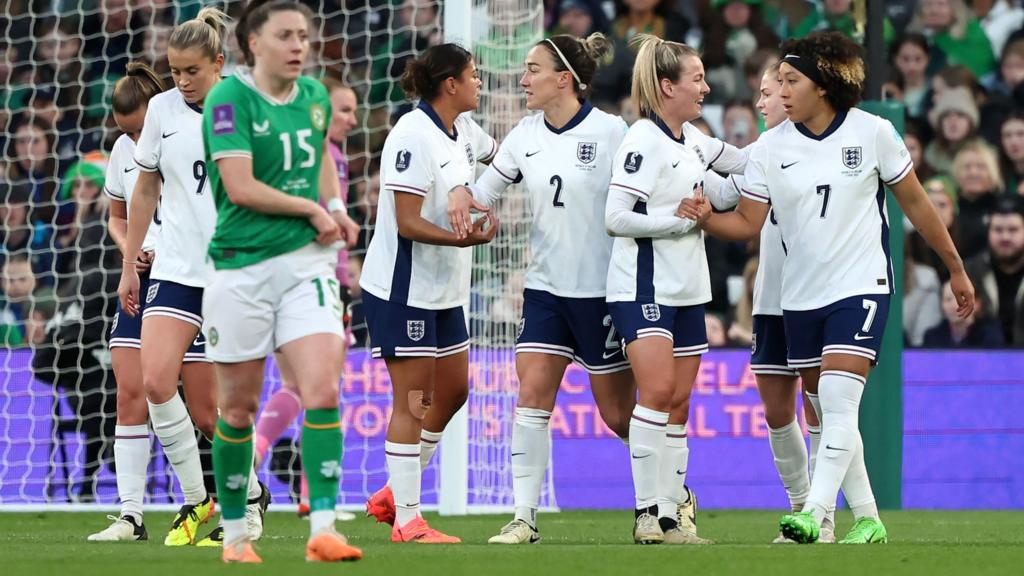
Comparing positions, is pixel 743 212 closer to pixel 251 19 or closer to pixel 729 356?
pixel 251 19

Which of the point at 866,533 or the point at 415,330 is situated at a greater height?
the point at 415,330

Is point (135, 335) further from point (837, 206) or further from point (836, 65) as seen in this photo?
point (836, 65)

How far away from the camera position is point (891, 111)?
10484mm

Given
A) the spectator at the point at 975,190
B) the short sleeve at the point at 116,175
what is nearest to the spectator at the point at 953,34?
the spectator at the point at 975,190

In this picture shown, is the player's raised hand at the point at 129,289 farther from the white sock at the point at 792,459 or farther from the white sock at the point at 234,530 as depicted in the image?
the white sock at the point at 792,459

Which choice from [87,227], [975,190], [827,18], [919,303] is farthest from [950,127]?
[87,227]

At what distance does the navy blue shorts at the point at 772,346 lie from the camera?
7.41m

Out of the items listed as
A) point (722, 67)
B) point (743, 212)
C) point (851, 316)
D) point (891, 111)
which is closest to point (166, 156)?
point (743, 212)

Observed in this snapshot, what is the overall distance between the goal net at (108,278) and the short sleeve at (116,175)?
2734 millimetres

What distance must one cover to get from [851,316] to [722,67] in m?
7.85

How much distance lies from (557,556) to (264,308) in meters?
1.36

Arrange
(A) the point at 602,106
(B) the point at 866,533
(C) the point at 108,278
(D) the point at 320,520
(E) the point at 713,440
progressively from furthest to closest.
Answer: (A) the point at 602,106 → (C) the point at 108,278 → (E) the point at 713,440 → (B) the point at 866,533 → (D) the point at 320,520

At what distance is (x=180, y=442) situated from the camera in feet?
23.5

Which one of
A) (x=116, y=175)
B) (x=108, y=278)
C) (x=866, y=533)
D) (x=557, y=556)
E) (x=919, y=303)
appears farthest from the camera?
(x=919, y=303)
